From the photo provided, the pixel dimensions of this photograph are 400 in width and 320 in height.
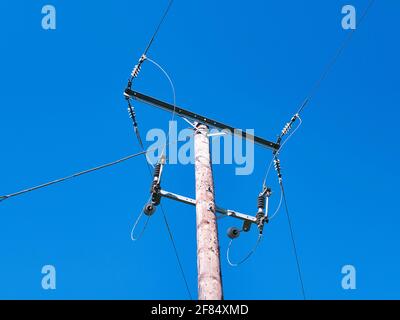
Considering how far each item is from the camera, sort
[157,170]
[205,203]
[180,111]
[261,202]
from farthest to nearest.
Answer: [180,111], [261,202], [157,170], [205,203]

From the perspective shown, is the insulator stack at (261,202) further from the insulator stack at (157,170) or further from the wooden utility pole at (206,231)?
the insulator stack at (157,170)

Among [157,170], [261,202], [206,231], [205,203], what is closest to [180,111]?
[157,170]

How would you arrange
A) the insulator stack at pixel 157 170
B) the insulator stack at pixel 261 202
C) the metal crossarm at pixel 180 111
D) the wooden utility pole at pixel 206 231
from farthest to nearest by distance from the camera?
1. the metal crossarm at pixel 180 111
2. the insulator stack at pixel 261 202
3. the insulator stack at pixel 157 170
4. the wooden utility pole at pixel 206 231

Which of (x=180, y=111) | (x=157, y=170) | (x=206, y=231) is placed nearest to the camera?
(x=206, y=231)

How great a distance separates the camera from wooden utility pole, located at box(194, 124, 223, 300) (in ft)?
20.1

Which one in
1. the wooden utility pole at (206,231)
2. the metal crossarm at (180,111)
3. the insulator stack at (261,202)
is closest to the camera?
the wooden utility pole at (206,231)

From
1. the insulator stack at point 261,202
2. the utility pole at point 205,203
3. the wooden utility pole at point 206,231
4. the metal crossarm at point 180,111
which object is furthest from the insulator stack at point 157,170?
the insulator stack at point 261,202

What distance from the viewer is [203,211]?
686cm

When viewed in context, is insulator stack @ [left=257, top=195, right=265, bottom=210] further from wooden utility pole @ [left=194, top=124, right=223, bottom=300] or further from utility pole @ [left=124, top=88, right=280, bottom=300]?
wooden utility pole @ [left=194, top=124, right=223, bottom=300]

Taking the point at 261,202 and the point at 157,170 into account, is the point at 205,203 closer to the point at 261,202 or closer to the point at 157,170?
the point at 157,170

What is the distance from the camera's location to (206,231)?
6.60 meters

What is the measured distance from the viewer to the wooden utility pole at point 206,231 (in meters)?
6.12

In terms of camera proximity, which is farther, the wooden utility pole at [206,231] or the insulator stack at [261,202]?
the insulator stack at [261,202]
